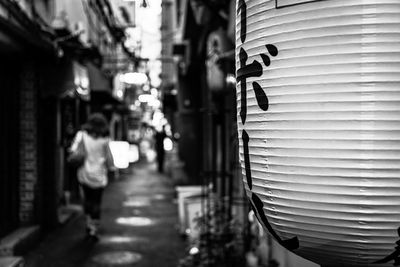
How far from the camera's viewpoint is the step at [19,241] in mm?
8914

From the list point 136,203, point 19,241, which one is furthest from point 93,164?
point 136,203

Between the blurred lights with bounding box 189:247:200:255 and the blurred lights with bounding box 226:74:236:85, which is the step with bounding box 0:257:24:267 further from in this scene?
the blurred lights with bounding box 226:74:236:85

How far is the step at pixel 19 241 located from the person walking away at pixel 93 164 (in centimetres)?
119

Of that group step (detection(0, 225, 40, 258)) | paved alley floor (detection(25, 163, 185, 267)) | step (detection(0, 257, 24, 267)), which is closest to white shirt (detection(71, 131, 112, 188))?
paved alley floor (detection(25, 163, 185, 267))

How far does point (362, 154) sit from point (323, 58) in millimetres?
500

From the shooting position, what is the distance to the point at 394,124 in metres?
2.26

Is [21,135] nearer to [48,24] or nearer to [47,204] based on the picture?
[47,204]

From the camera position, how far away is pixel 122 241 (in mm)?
10930

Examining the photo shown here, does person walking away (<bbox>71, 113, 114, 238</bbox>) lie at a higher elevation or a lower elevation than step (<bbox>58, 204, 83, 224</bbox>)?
higher

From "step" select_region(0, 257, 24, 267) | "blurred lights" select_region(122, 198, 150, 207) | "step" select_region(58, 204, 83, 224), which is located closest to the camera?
"step" select_region(0, 257, 24, 267)

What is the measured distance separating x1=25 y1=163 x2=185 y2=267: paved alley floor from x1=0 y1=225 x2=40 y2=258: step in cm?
20

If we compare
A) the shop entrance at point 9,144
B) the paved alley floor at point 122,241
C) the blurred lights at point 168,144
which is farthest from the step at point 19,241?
the blurred lights at point 168,144

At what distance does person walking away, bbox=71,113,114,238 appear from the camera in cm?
1066

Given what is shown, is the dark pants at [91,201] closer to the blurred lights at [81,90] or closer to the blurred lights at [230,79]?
the blurred lights at [81,90]
